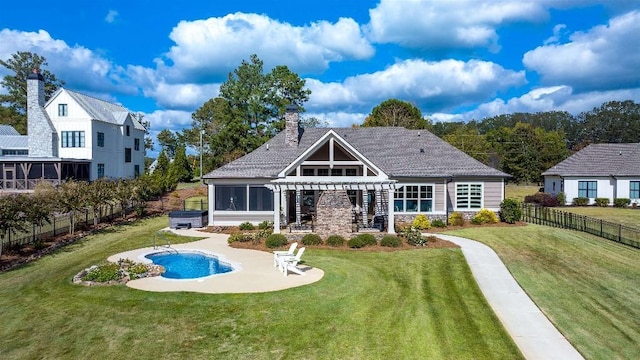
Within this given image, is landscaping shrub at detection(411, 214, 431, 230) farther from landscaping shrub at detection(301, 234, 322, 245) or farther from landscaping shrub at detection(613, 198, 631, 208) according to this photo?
landscaping shrub at detection(613, 198, 631, 208)

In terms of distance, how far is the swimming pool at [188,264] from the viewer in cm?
1702

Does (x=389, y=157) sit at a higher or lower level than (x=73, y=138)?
lower

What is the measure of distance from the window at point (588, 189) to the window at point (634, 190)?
2624 millimetres

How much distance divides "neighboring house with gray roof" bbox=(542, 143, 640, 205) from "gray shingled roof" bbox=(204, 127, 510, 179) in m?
16.6

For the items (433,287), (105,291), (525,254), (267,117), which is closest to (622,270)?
(525,254)

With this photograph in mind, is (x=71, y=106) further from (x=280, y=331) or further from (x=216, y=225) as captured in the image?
(x=280, y=331)

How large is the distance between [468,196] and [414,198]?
13.1ft

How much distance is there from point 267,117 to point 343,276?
116ft

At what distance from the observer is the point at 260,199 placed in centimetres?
2764

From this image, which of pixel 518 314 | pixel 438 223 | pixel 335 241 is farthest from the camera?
pixel 438 223

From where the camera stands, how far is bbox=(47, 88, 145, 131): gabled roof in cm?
4381

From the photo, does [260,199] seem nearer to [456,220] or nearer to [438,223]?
[438,223]

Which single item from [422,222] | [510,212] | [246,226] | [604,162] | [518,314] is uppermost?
[604,162]

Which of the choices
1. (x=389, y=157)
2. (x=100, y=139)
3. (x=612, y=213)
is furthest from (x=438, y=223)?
(x=100, y=139)
